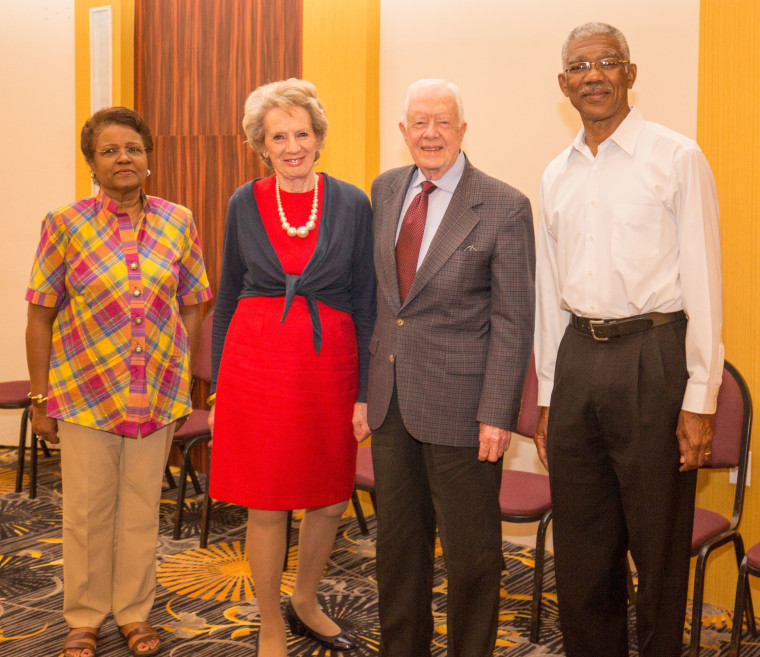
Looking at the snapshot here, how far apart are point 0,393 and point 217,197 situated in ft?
5.82

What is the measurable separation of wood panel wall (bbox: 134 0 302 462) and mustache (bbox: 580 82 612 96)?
2.80 m

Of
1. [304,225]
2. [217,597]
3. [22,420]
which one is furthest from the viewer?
[22,420]

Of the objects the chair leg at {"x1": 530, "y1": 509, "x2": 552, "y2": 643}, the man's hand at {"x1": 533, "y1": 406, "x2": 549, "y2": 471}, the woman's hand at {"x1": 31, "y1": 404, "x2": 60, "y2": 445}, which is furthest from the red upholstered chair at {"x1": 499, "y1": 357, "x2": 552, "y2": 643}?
the woman's hand at {"x1": 31, "y1": 404, "x2": 60, "y2": 445}

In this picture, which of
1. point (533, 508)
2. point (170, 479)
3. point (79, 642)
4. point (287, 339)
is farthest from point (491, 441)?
point (170, 479)

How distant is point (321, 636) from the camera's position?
9.93ft

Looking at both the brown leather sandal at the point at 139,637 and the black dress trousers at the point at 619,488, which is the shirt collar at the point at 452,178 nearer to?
the black dress trousers at the point at 619,488

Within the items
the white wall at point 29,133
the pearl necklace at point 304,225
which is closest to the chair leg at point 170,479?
the white wall at point 29,133

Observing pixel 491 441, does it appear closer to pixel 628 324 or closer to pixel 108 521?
pixel 628 324

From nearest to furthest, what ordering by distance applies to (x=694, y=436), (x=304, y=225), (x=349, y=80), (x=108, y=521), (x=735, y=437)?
(x=694, y=436) → (x=304, y=225) → (x=108, y=521) → (x=735, y=437) → (x=349, y=80)

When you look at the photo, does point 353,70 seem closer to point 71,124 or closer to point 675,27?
A: point 675,27

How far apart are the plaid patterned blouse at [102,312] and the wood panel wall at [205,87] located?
2146 mm

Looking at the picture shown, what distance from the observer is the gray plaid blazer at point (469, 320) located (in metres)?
2.35

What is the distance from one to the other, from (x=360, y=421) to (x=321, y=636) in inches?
35.2

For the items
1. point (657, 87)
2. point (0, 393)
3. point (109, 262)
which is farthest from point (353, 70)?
point (0, 393)
